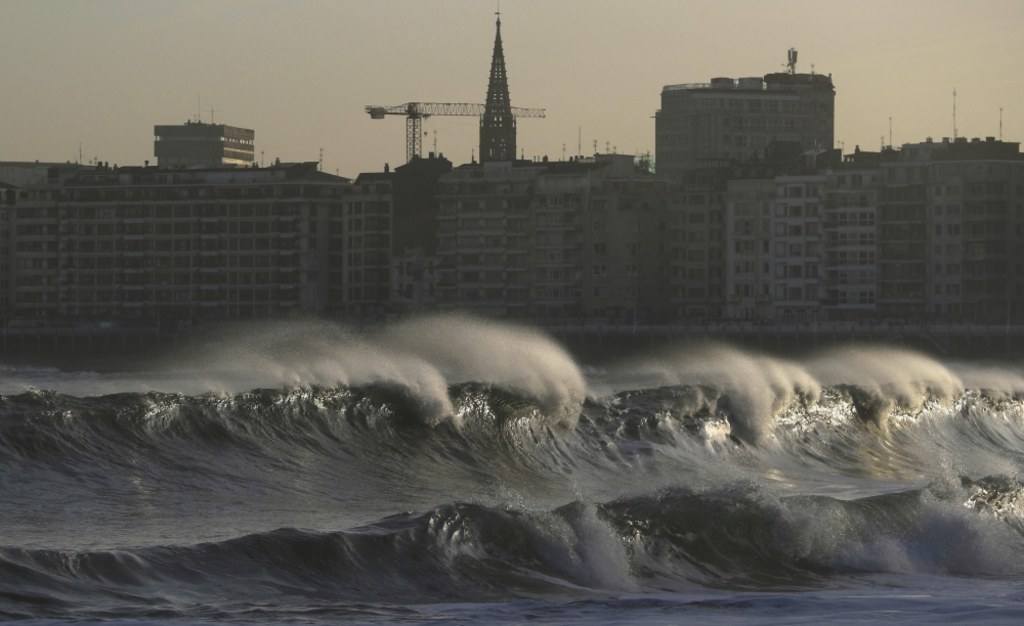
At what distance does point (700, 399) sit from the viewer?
48156 mm

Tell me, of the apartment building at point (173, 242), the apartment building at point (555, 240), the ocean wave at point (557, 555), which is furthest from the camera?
the apartment building at point (173, 242)

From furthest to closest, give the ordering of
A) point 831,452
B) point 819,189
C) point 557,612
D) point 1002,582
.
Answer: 1. point 819,189
2. point 831,452
3. point 1002,582
4. point 557,612

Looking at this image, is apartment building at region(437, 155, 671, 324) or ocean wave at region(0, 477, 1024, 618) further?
apartment building at region(437, 155, 671, 324)

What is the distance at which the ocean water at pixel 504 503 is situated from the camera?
23078 mm

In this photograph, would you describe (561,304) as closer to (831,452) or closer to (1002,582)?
(831,452)

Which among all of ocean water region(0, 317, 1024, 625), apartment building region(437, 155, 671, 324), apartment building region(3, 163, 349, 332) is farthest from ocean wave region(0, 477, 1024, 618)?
apartment building region(3, 163, 349, 332)

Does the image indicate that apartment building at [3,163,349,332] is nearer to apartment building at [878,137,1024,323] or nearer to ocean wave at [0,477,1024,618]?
apartment building at [878,137,1024,323]

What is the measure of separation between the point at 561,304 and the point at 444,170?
20.8 meters

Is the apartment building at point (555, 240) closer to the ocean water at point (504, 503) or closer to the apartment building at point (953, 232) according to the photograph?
the apartment building at point (953, 232)

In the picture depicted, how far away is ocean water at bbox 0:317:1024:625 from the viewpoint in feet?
75.7

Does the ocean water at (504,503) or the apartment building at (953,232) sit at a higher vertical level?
the apartment building at (953,232)

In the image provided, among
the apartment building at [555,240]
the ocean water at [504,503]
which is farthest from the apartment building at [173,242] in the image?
the ocean water at [504,503]

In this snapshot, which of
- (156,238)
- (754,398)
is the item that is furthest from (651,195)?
(754,398)

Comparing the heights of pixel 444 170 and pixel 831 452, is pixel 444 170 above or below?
above
